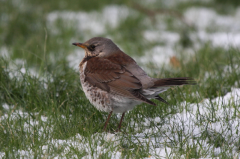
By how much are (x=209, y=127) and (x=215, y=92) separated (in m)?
1.20

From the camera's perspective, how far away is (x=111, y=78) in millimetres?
4176

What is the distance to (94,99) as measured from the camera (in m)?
4.18

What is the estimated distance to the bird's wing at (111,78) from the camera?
3.96 meters

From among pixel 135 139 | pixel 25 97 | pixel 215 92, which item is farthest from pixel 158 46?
pixel 135 139

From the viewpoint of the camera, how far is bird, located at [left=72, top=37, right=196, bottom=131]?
3.89 metres

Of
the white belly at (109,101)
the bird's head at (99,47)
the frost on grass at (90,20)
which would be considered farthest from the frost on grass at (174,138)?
the frost on grass at (90,20)

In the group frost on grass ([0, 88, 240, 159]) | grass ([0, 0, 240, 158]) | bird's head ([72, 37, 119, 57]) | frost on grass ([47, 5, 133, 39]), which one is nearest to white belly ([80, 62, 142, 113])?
grass ([0, 0, 240, 158])

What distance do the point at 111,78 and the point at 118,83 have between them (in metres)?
0.14

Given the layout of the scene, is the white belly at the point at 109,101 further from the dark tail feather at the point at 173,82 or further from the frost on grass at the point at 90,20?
the frost on grass at the point at 90,20

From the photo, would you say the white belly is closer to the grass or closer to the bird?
the bird

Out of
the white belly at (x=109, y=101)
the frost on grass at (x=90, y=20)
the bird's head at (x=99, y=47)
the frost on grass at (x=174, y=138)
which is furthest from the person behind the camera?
the frost on grass at (x=90, y=20)

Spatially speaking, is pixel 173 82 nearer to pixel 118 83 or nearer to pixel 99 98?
pixel 118 83

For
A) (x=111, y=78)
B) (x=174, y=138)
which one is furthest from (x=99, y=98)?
(x=174, y=138)

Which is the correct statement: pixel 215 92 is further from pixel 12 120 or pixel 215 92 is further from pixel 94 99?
pixel 12 120
